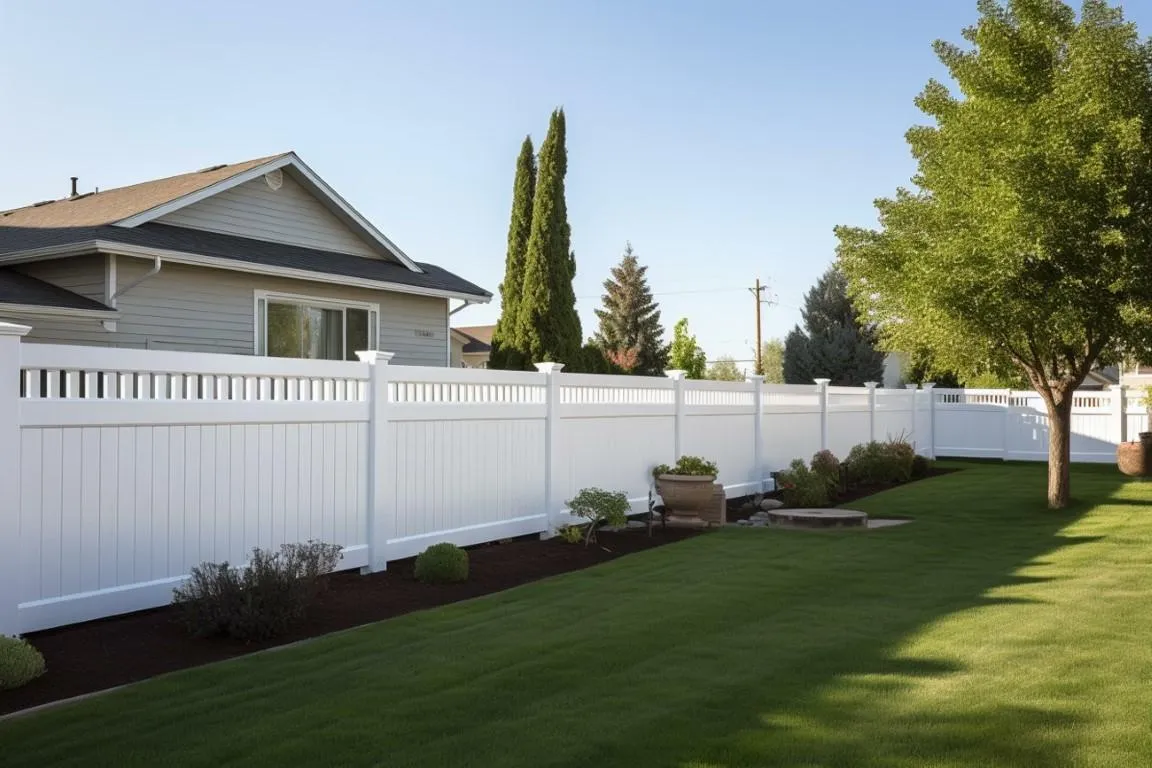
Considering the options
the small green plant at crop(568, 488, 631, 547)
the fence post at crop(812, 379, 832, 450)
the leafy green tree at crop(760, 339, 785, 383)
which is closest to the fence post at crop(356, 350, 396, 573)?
the small green plant at crop(568, 488, 631, 547)

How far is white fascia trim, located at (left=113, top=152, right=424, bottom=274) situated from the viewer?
13266 mm

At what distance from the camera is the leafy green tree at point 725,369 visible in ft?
178

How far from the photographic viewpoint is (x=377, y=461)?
817 centimetres

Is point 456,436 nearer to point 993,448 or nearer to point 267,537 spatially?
point 267,537

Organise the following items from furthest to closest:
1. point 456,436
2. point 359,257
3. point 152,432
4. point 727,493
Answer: point 359,257
point 727,493
point 456,436
point 152,432

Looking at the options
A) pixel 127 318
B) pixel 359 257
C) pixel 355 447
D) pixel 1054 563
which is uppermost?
pixel 359 257

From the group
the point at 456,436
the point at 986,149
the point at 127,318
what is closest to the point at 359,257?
the point at 127,318

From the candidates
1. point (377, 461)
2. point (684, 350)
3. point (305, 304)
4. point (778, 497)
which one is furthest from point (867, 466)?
point (684, 350)

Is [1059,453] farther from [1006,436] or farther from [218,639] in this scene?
[218,639]

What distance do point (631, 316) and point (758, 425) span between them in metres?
37.2

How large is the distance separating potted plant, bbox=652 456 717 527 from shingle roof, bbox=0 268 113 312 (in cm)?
704

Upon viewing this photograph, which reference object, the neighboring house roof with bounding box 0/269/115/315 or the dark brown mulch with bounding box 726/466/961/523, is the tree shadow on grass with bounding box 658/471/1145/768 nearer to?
the dark brown mulch with bounding box 726/466/961/523

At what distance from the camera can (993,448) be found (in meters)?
22.8

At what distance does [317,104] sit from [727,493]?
9431mm
